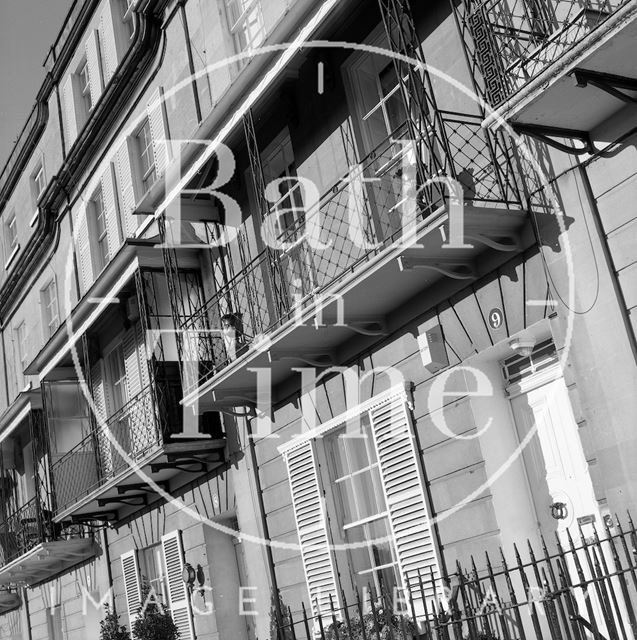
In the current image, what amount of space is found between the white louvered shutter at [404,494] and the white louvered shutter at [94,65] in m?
9.29

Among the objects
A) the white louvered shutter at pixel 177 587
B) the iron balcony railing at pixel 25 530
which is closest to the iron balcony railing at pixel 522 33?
the white louvered shutter at pixel 177 587

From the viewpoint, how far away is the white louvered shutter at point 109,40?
15.5 meters

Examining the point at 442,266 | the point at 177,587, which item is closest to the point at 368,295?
the point at 442,266

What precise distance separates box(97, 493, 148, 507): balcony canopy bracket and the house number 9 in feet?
26.1

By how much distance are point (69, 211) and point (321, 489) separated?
9445 mm

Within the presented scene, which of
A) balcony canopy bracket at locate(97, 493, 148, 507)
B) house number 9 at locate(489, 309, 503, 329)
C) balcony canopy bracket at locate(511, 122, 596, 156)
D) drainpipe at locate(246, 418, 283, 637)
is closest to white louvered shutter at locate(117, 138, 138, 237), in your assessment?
balcony canopy bracket at locate(97, 493, 148, 507)

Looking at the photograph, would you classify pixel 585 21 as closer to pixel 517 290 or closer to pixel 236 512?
pixel 517 290

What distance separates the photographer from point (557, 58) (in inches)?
250

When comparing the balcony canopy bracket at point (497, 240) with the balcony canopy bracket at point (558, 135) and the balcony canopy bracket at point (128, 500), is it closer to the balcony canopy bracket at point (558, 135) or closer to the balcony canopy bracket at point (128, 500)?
the balcony canopy bracket at point (558, 135)

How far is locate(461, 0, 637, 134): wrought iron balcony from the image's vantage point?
6188 mm

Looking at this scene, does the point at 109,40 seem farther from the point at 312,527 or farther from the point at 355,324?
the point at 312,527

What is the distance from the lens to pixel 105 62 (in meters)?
16.0

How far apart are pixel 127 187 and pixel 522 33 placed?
8.49m

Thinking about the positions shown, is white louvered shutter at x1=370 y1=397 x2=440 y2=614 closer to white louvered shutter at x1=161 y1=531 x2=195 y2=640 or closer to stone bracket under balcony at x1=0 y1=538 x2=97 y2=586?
white louvered shutter at x1=161 y1=531 x2=195 y2=640
